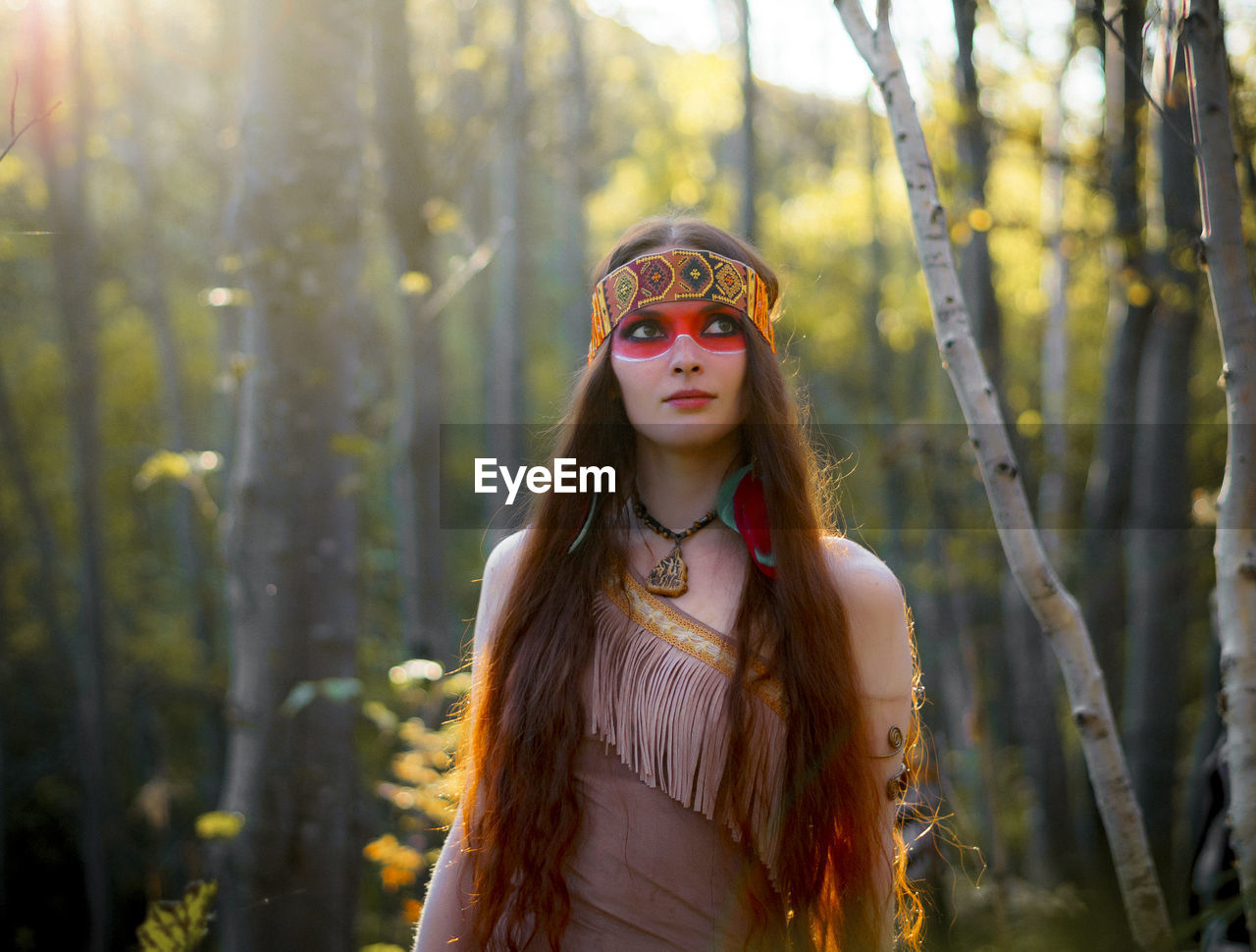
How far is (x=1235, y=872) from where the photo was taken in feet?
6.15

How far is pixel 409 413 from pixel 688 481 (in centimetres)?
464

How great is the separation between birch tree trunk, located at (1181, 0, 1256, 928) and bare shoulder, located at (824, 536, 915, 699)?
633 millimetres

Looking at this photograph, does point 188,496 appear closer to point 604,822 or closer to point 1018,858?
point 1018,858

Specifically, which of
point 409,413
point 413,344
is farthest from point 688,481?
point 409,413

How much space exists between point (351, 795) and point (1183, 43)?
3.04m

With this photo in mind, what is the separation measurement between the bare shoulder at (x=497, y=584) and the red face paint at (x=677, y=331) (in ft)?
1.39

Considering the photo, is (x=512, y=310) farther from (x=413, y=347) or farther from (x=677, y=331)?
(x=677, y=331)

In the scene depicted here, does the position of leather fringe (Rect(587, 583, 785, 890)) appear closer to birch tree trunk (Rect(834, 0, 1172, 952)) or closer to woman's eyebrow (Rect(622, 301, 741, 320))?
woman's eyebrow (Rect(622, 301, 741, 320))

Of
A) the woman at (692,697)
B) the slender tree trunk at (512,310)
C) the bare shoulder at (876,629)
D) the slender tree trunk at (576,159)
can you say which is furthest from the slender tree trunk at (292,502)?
the slender tree trunk at (576,159)

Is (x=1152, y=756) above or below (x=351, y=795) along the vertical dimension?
below

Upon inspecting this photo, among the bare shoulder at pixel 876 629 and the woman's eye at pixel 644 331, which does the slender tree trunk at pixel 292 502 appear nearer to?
the woman's eye at pixel 644 331

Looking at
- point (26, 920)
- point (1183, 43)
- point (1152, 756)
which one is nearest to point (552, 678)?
point (1183, 43)

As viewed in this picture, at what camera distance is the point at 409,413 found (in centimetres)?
632

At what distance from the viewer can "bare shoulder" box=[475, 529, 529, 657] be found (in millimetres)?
1964
